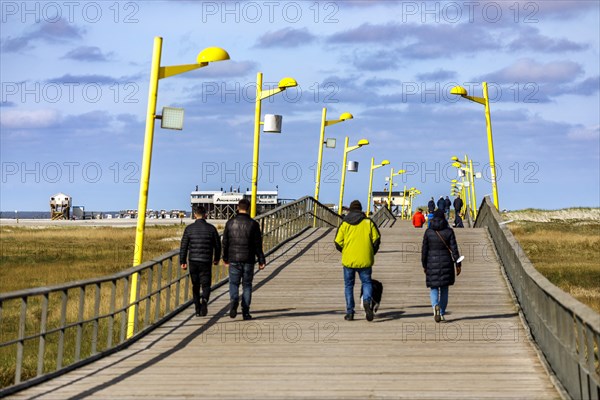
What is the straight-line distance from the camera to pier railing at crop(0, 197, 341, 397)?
11320 millimetres

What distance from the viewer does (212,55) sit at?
57.0ft

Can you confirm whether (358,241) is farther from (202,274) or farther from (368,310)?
(202,274)

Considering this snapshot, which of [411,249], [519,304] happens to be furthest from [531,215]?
[519,304]

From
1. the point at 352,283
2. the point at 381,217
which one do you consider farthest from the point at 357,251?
the point at 381,217

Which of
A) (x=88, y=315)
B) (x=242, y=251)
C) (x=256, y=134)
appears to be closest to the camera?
(x=242, y=251)

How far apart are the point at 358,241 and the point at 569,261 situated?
136 feet

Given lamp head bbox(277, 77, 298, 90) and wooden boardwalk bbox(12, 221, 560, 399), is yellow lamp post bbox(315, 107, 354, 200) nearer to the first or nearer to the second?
lamp head bbox(277, 77, 298, 90)

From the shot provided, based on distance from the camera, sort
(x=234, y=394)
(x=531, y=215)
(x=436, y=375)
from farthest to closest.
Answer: (x=531, y=215)
(x=436, y=375)
(x=234, y=394)

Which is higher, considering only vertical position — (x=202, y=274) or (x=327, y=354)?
(x=202, y=274)

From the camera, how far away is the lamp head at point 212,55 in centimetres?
1733

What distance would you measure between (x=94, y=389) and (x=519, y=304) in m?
8.78

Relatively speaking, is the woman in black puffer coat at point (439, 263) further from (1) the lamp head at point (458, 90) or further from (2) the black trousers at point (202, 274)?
(1) the lamp head at point (458, 90)

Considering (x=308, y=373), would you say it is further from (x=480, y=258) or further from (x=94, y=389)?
(x=480, y=258)

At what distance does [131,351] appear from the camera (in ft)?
45.3
